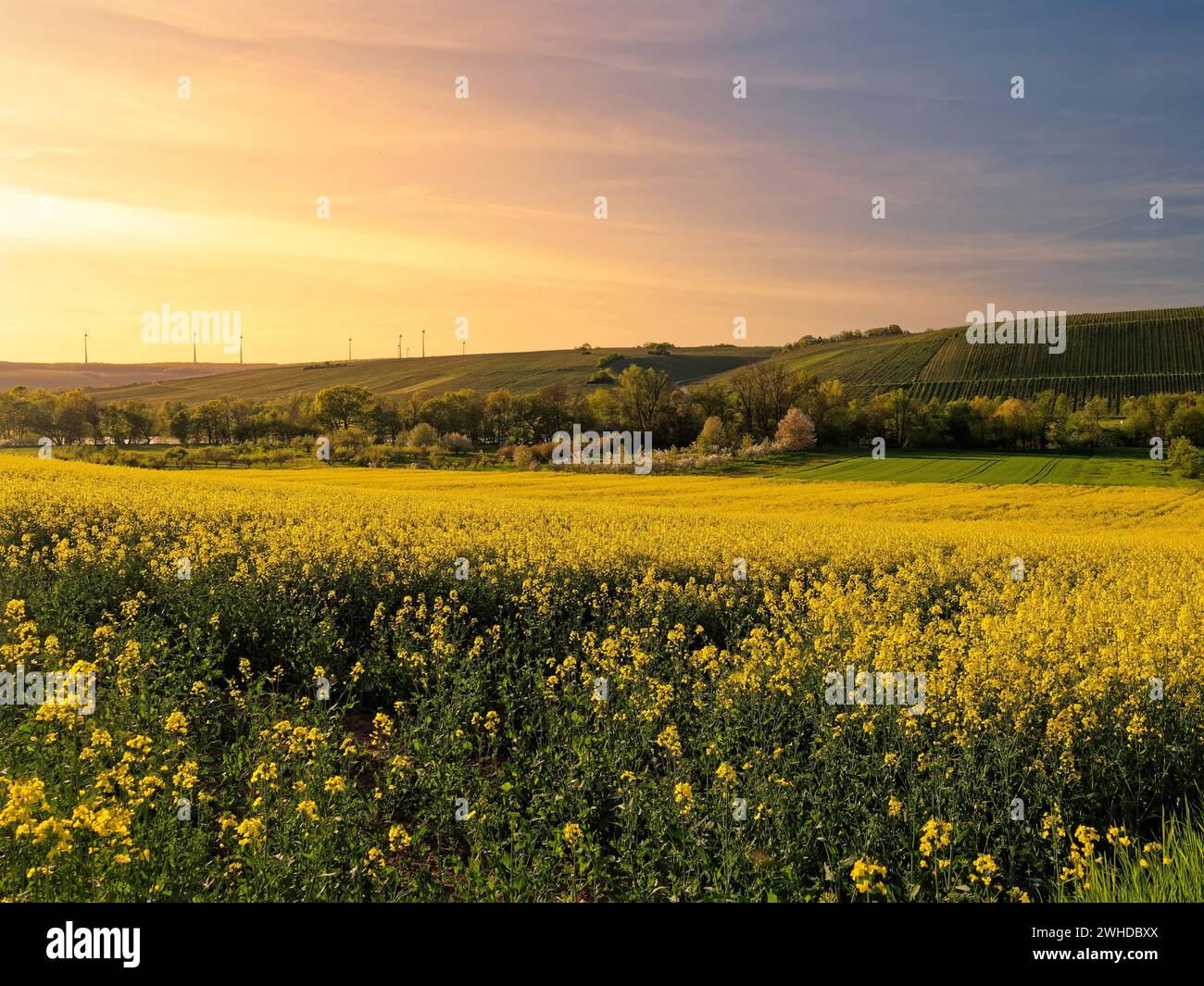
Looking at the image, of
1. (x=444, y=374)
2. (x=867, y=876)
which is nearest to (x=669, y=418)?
(x=867, y=876)

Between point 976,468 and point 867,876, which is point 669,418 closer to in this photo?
A: point 976,468

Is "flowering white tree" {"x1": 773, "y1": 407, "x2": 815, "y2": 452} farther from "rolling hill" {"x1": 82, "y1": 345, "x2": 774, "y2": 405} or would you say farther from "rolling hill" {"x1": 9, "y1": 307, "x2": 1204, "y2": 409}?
"rolling hill" {"x1": 82, "y1": 345, "x2": 774, "y2": 405}

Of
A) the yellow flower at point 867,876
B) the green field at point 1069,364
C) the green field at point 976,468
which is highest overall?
the green field at point 1069,364

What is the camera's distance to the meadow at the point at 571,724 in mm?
4895

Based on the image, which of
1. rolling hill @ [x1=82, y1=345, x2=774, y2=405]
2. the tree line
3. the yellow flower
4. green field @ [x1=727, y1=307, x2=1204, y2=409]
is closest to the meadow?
the yellow flower

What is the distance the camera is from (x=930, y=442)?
255 feet

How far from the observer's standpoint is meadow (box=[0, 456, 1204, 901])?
4895mm

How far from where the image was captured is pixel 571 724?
7207mm

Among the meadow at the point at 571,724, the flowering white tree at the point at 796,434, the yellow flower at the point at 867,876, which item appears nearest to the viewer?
the yellow flower at the point at 867,876

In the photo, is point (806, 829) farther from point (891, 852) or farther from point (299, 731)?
point (299, 731)

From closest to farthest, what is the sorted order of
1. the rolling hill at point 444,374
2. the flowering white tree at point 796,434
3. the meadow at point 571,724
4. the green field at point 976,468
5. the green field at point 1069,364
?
the meadow at point 571,724
the green field at point 976,468
the flowering white tree at point 796,434
the green field at point 1069,364
the rolling hill at point 444,374

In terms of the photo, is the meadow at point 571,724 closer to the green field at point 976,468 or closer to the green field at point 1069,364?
the green field at point 976,468

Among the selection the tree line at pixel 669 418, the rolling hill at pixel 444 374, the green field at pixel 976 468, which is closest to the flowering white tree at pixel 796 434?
the tree line at pixel 669 418

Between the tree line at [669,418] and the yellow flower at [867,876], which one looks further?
the tree line at [669,418]
